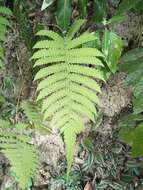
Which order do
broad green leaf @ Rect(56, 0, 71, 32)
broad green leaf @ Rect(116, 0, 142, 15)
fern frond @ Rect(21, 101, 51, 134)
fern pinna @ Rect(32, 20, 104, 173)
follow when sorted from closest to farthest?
fern pinna @ Rect(32, 20, 104, 173)
broad green leaf @ Rect(116, 0, 142, 15)
broad green leaf @ Rect(56, 0, 71, 32)
fern frond @ Rect(21, 101, 51, 134)

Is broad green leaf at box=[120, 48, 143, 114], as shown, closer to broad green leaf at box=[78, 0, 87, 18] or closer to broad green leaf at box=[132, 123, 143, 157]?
broad green leaf at box=[132, 123, 143, 157]

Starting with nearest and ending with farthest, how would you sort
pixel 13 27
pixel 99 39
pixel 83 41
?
pixel 83 41, pixel 99 39, pixel 13 27

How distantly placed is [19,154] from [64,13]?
29.5 inches

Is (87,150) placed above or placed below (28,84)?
below

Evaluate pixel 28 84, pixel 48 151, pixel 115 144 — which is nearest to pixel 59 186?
pixel 48 151

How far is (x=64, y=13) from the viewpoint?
2.19 m

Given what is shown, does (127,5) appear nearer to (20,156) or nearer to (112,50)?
(112,50)

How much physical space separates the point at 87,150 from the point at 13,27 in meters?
0.85

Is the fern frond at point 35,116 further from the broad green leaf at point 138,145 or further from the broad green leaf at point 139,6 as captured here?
the broad green leaf at point 139,6

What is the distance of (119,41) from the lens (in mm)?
2152

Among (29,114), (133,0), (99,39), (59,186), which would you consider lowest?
(59,186)

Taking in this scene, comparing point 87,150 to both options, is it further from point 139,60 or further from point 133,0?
point 133,0

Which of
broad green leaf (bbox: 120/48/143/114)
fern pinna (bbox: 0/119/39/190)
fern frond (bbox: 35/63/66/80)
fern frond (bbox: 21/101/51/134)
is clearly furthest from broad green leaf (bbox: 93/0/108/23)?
fern pinna (bbox: 0/119/39/190)

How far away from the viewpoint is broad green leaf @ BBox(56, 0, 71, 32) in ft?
7.18
